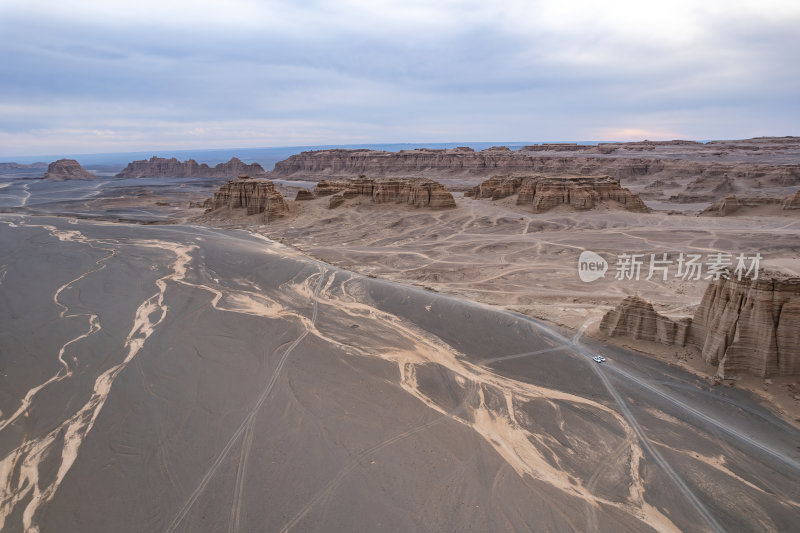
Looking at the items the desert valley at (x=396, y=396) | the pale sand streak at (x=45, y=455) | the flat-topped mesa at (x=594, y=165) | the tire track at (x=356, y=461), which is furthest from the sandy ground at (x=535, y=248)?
the flat-topped mesa at (x=594, y=165)

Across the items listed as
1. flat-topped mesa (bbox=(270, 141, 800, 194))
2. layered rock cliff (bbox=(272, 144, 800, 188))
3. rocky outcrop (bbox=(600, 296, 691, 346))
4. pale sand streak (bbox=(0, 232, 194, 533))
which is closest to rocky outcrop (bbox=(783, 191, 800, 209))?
flat-topped mesa (bbox=(270, 141, 800, 194))

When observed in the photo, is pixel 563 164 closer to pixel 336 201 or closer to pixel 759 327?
pixel 336 201

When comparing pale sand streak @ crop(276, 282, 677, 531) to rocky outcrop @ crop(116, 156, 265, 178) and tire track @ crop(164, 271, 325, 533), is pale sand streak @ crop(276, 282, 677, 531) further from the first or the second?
rocky outcrop @ crop(116, 156, 265, 178)

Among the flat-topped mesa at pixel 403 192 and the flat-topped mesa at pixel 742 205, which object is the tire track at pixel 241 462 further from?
the flat-topped mesa at pixel 742 205

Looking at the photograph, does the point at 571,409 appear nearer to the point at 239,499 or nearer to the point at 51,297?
the point at 239,499

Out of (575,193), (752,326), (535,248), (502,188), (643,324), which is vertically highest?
(502,188)

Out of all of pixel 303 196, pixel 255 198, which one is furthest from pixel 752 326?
pixel 303 196
